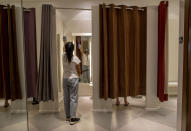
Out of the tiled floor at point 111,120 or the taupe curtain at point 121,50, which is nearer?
the tiled floor at point 111,120

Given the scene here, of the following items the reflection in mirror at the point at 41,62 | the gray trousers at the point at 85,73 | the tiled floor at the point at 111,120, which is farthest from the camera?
the gray trousers at the point at 85,73

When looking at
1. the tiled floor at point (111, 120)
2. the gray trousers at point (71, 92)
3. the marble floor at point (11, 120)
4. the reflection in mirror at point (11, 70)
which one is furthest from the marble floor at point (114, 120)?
the reflection in mirror at point (11, 70)

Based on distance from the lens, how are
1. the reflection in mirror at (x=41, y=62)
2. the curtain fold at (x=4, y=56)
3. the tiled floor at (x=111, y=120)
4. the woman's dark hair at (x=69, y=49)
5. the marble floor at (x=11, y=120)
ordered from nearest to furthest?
1. the curtain fold at (x=4, y=56)
2. the marble floor at (x=11, y=120)
3. the tiled floor at (x=111, y=120)
4. the woman's dark hair at (x=69, y=49)
5. the reflection in mirror at (x=41, y=62)

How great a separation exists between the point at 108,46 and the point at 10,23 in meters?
1.76

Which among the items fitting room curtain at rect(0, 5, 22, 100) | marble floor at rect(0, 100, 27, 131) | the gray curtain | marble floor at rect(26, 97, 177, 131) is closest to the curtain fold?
fitting room curtain at rect(0, 5, 22, 100)

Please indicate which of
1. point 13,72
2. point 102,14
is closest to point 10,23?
point 13,72

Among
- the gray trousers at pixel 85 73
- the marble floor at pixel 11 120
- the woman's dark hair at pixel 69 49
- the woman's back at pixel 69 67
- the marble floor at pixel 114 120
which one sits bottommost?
the marble floor at pixel 114 120

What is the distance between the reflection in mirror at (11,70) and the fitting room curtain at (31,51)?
941mm

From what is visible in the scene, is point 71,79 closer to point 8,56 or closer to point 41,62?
point 41,62

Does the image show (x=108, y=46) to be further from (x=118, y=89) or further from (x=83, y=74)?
(x=83, y=74)

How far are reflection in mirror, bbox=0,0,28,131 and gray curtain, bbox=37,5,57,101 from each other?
829 millimetres

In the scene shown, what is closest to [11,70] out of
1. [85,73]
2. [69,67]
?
[69,67]

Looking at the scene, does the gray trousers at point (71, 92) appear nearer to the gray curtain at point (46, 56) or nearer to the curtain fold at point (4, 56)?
the gray curtain at point (46, 56)

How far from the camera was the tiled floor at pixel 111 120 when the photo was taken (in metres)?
2.49
